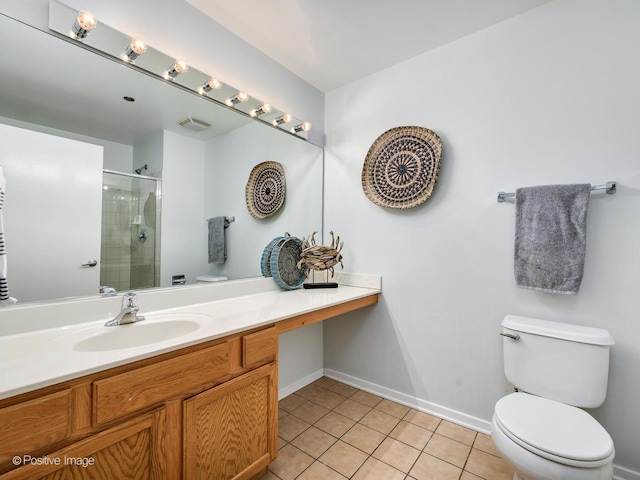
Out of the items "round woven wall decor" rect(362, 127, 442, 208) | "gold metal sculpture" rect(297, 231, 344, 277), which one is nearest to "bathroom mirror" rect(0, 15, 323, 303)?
"gold metal sculpture" rect(297, 231, 344, 277)

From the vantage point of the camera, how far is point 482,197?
70.6 inches

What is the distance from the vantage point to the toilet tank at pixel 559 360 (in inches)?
52.4

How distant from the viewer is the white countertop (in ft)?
2.66

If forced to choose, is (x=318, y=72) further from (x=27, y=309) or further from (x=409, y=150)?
(x=27, y=309)

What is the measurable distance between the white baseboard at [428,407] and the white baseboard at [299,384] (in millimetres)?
83

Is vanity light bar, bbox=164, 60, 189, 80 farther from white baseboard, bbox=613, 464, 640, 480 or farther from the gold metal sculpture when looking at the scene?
white baseboard, bbox=613, 464, 640, 480

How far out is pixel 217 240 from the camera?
6.07 feet

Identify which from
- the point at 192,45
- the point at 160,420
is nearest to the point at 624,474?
the point at 160,420

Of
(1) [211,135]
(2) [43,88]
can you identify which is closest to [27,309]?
(2) [43,88]

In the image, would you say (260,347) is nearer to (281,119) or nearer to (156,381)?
(156,381)

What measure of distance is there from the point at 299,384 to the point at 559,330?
174 cm

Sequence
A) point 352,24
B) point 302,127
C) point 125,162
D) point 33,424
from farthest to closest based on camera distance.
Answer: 1. point 302,127
2. point 352,24
3. point 125,162
4. point 33,424

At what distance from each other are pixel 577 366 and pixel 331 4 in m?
2.16

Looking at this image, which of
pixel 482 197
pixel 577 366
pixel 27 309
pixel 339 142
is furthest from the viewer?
pixel 339 142
